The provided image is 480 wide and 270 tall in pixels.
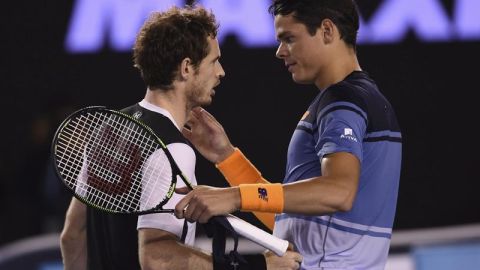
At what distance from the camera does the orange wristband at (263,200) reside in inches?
145

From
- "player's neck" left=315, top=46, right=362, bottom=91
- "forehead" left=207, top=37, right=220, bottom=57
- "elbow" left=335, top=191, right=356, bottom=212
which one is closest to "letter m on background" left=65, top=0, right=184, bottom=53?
"forehead" left=207, top=37, right=220, bottom=57

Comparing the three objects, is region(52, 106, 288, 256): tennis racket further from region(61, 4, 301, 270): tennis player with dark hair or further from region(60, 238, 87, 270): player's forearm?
region(60, 238, 87, 270): player's forearm

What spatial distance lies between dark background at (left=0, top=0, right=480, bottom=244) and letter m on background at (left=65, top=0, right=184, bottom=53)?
→ 0.08 metres

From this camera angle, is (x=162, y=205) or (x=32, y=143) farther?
(x=32, y=143)

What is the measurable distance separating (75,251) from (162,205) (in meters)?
0.61

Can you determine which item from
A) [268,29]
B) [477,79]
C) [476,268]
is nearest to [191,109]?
[476,268]

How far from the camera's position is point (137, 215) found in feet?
12.9

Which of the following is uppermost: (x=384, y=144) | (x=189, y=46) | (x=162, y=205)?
(x=189, y=46)

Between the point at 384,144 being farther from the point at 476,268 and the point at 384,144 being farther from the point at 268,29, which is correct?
the point at 268,29

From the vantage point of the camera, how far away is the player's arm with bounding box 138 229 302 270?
12.5 feet

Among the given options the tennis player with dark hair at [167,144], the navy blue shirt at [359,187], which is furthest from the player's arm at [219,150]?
the navy blue shirt at [359,187]

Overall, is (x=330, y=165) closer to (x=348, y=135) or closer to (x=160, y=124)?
(x=348, y=135)

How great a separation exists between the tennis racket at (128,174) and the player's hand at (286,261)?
0.20 ft

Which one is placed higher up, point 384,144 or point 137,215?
point 384,144
